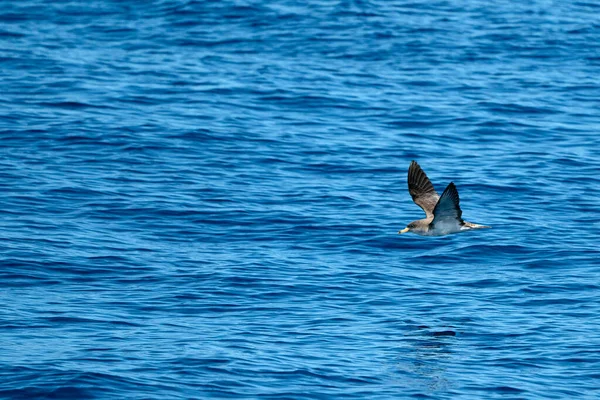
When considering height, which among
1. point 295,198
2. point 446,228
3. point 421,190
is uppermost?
point 421,190

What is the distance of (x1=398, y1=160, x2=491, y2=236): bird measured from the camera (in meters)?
13.4

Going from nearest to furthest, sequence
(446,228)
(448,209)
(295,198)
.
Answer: (448,209) → (446,228) → (295,198)

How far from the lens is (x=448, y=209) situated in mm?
13672

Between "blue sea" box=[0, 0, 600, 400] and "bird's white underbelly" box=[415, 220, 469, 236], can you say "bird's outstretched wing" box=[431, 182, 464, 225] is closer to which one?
"bird's white underbelly" box=[415, 220, 469, 236]

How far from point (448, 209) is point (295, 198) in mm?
5460

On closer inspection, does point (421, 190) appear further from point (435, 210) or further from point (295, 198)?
point (295, 198)

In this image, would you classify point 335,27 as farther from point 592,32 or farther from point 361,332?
point 361,332

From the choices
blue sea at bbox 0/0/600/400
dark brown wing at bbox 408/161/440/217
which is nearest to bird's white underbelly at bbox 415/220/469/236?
dark brown wing at bbox 408/161/440/217

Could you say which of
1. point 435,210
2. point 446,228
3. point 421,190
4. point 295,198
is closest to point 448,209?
point 435,210

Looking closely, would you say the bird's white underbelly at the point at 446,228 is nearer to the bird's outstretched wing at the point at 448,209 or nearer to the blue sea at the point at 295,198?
the bird's outstretched wing at the point at 448,209

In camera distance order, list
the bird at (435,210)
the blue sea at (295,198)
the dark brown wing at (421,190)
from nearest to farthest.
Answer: the blue sea at (295,198) < the bird at (435,210) < the dark brown wing at (421,190)

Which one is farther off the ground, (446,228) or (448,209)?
(448,209)

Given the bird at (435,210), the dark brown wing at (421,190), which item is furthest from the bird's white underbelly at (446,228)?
the dark brown wing at (421,190)

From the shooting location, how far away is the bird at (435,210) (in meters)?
13.4
